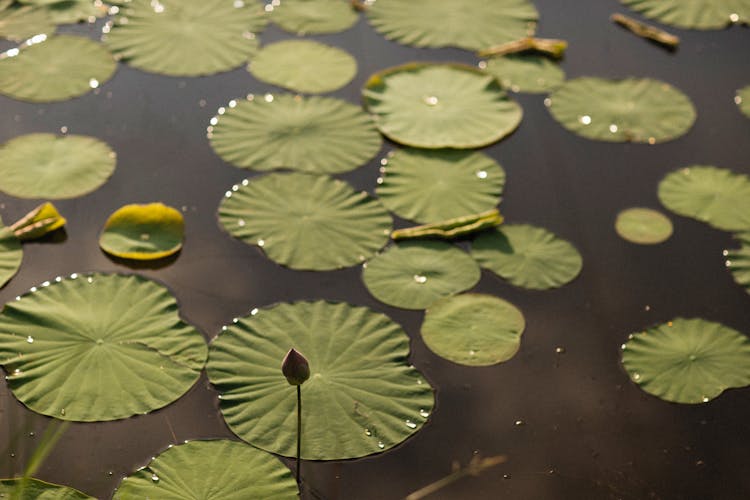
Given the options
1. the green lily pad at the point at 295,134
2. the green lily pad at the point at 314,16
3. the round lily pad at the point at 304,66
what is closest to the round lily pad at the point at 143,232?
the green lily pad at the point at 295,134

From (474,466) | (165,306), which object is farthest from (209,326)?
(474,466)

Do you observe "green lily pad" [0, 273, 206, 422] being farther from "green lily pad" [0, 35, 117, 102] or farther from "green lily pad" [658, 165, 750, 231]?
"green lily pad" [658, 165, 750, 231]

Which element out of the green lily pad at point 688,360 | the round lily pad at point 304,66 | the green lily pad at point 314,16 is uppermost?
the green lily pad at point 314,16

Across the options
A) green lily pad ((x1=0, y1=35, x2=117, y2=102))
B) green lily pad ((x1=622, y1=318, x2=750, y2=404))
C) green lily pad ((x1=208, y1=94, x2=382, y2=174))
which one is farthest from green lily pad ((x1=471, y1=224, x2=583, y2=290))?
green lily pad ((x1=0, y1=35, x2=117, y2=102))

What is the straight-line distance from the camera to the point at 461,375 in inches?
115

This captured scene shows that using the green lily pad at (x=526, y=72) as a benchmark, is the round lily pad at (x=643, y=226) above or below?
below

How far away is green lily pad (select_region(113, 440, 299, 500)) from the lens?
2492 millimetres

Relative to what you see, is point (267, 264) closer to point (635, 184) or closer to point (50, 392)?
point (50, 392)

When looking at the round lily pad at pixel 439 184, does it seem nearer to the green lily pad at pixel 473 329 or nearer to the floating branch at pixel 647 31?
the green lily pad at pixel 473 329

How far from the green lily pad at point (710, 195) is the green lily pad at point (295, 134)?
109 centimetres

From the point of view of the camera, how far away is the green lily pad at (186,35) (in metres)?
4.08

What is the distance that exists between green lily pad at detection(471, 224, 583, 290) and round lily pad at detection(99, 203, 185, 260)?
99 cm

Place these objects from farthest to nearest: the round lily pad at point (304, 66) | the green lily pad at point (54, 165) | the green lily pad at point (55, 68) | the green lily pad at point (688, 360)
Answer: the round lily pad at point (304, 66)
the green lily pad at point (55, 68)
the green lily pad at point (54, 165)
the green lily pad at point (688, 360)

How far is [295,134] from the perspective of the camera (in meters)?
3.73
